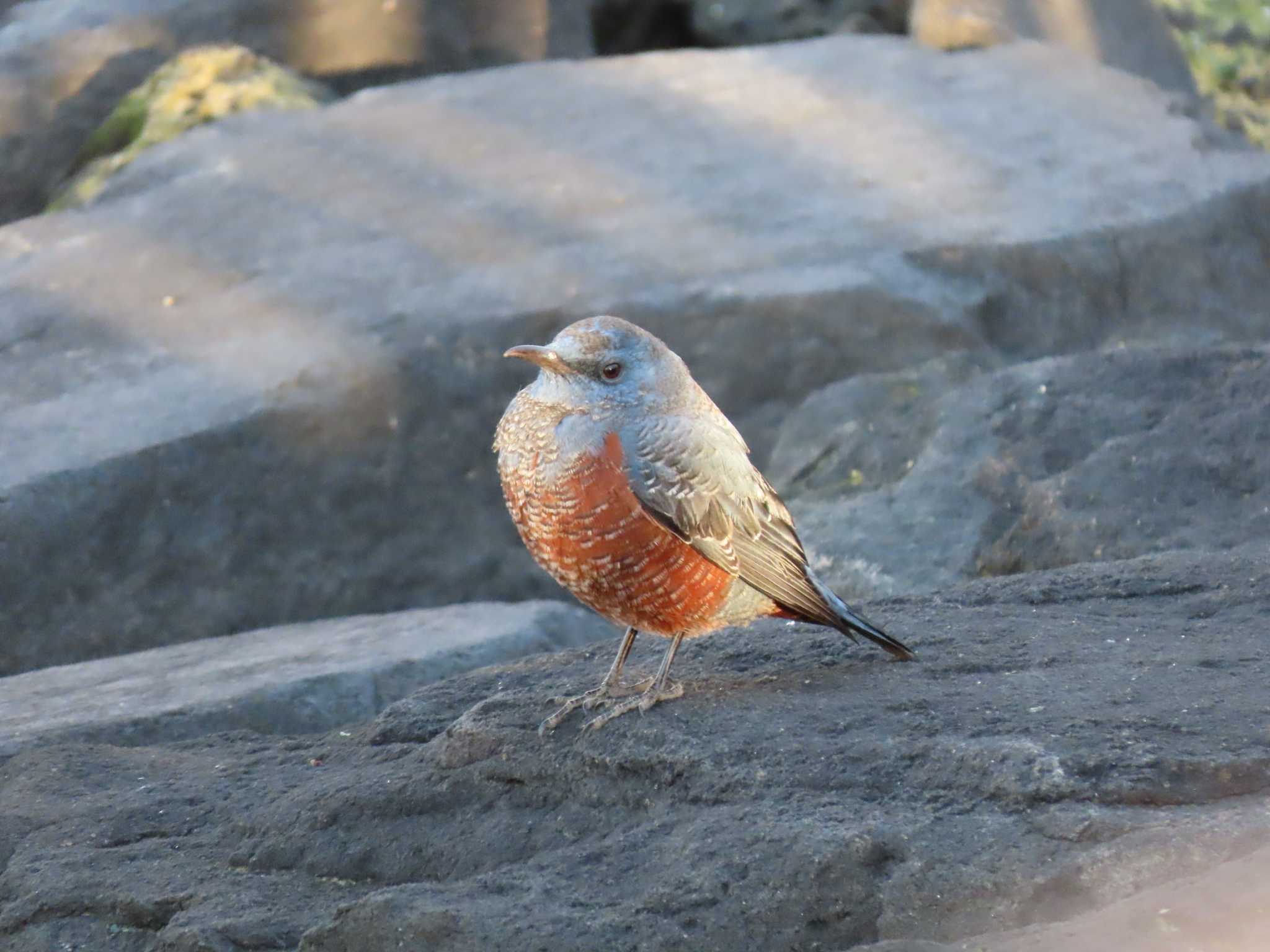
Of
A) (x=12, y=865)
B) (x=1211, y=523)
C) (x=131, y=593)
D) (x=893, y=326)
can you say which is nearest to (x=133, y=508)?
(x=131, y=593)

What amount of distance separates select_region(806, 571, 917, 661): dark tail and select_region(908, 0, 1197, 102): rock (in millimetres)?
5911

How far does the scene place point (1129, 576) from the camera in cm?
441

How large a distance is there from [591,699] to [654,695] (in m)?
0.16

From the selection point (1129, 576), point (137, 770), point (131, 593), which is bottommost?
point (131, 593)

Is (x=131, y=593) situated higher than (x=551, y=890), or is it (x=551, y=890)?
(x=551, y=890)

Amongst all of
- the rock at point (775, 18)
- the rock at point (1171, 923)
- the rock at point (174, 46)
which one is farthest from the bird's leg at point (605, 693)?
the rock at point (775, 18)

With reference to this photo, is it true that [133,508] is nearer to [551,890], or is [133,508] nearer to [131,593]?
[131,593]

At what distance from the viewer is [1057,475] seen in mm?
5348

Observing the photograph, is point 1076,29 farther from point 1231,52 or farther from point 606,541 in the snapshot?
point 606,541

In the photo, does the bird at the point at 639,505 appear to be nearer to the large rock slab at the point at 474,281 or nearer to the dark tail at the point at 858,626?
the dark tail at the point at 858,626

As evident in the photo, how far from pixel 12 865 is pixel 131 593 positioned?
2380mm

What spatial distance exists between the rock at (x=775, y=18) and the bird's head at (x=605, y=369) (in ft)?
25.9

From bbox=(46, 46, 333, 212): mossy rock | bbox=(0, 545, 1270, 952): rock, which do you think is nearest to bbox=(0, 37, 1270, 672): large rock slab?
bbox=(46, 46, 333, 212): mossy rock

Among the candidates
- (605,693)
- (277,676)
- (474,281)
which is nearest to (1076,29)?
(474,281)
